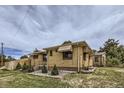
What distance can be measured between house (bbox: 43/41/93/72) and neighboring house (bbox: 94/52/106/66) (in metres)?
0.09

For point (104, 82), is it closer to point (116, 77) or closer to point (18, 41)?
point (116, 77)

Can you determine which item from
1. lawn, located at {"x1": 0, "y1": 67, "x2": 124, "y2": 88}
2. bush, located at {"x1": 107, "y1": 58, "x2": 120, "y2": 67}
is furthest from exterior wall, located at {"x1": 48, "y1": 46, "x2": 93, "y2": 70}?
bush, located at {"x1": 107, "y1": 58, "x2": 120, "y2": 67}

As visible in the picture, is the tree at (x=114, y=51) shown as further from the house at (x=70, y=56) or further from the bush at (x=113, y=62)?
the house at (x=70, y=56)

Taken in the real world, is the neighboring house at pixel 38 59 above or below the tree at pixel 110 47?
below

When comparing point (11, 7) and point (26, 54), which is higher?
point (11, 7)

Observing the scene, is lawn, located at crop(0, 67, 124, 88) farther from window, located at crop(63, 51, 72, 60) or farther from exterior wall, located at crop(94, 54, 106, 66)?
window, located at crop(63, 51, 72, 60)

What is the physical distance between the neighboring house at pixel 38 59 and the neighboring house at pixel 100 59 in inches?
37.6

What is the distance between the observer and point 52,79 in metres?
4.85

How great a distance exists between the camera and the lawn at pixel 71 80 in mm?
4750

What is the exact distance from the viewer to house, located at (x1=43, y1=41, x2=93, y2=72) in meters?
4.99

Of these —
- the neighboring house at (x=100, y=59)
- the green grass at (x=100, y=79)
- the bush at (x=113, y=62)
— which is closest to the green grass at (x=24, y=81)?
the green grass at (x=100, y=79)

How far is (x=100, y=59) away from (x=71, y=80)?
0.64 metres
